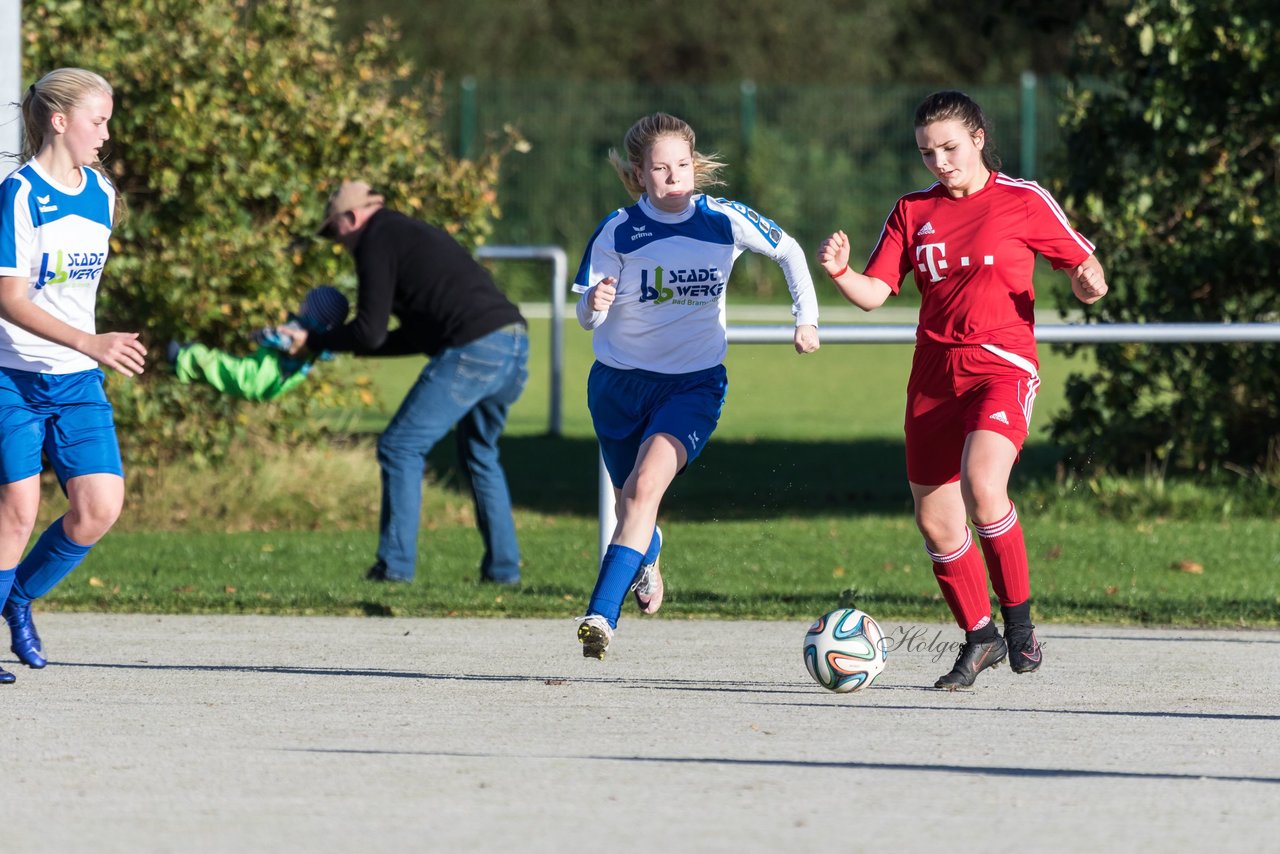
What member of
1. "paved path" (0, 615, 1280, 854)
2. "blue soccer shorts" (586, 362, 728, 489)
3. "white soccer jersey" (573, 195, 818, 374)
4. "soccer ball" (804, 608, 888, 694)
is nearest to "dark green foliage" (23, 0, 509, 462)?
"paved path" (0, 615, 1280, 854)

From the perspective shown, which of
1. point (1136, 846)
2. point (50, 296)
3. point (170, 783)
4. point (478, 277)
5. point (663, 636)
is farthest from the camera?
point (478, 277)

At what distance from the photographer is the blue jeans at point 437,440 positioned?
29.5ft

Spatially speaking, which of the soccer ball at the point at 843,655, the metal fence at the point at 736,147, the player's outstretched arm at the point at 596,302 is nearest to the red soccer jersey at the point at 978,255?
the player's outstretched arm at the point at 596,302

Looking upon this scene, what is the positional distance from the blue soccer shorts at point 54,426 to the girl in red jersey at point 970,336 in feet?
8.13

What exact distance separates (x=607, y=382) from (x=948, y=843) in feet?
9.33

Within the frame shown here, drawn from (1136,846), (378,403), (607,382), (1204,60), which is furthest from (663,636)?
(1204,60)

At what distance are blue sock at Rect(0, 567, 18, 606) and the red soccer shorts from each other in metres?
3.05

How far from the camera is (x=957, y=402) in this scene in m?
6.38

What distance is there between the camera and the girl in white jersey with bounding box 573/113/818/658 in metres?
→ 6.48

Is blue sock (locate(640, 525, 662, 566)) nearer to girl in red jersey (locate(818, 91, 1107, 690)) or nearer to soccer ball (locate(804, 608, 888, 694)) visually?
soccer ball (locate(804, 608, 888, 694))

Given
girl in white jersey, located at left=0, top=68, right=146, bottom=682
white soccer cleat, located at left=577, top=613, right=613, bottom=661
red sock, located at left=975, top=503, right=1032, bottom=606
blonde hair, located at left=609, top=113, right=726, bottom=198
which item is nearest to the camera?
white soccer cleat, located at left=577, top=613, right=613, bottom=661

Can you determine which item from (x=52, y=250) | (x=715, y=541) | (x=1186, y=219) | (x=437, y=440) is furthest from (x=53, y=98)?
(x=1186, y=219)

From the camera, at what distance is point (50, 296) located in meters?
6.30

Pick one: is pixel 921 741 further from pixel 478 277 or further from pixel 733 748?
pixel 478 277
